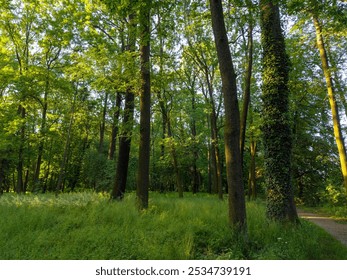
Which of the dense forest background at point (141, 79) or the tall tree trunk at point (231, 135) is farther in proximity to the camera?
the dense forest background at point (141, 79)

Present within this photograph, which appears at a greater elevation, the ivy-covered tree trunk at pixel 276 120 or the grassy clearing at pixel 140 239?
the ivy-covered tree trunk at pixel 276 120

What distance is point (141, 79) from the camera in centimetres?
898

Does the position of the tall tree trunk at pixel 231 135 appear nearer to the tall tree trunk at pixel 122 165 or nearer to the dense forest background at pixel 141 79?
the dense forest background at pixel 141 79

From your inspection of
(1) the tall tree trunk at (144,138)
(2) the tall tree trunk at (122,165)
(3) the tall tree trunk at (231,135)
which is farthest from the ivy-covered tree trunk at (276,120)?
(2) the tall tree trunk at (122,165)

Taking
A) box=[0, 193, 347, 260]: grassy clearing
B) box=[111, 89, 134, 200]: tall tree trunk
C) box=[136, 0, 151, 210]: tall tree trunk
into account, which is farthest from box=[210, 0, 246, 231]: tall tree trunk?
box=[111, 89, 134, 200]: tall tree trunk

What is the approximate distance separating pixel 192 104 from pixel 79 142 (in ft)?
47.0

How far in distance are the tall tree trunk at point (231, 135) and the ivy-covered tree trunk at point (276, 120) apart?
2.62 meters

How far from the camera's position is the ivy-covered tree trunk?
7734mm

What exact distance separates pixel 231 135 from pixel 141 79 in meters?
4.64

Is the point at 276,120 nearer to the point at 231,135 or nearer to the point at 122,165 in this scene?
the point at 231,135

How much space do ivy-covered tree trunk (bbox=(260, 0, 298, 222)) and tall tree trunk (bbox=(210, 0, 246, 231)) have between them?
2.62 meters

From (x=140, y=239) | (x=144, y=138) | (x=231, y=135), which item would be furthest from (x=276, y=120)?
(x=140, y=239)

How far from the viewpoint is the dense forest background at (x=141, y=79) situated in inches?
366

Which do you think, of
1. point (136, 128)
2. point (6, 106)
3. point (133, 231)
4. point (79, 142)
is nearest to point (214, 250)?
point (133, 231)
